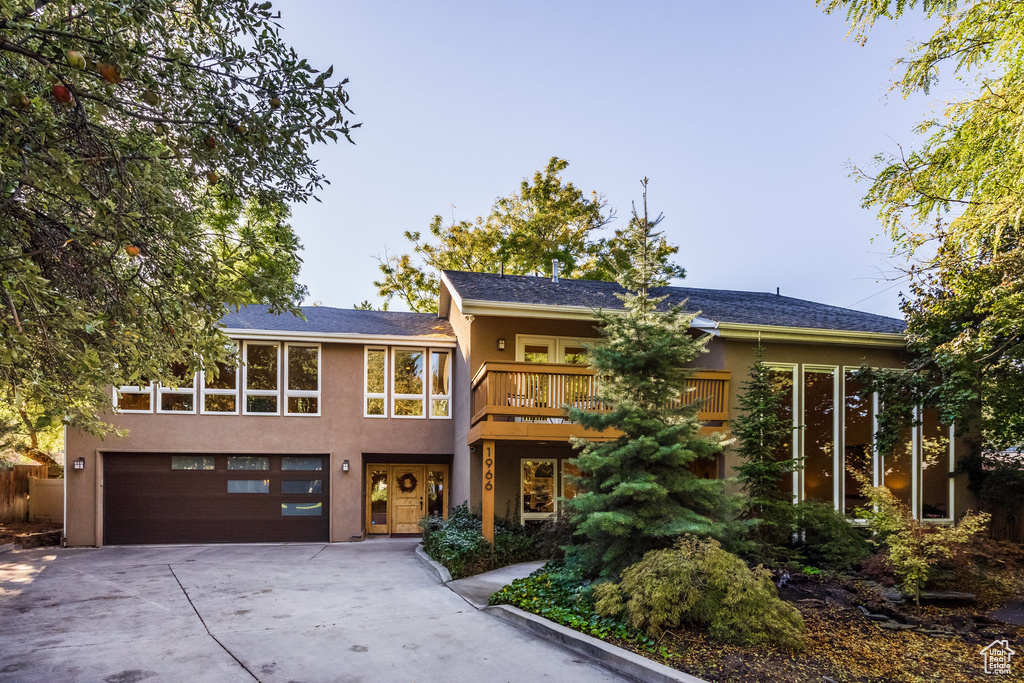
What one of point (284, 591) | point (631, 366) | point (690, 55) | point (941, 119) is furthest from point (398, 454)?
point (941, 119)

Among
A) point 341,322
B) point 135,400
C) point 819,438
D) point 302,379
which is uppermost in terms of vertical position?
point 341,322

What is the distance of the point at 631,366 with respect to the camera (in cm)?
866

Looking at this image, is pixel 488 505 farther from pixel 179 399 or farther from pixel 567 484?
pixel 179 399

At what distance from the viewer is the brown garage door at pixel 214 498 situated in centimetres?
1589

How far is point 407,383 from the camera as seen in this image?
17094 mm

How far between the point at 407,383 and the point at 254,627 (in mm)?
9439

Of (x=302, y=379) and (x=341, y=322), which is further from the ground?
(x=341, y=322)

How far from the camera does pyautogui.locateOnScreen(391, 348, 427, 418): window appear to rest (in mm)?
16953

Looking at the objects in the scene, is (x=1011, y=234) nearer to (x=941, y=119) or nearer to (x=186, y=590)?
(x=941, y=119)

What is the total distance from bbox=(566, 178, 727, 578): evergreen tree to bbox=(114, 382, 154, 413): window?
11.8 meters

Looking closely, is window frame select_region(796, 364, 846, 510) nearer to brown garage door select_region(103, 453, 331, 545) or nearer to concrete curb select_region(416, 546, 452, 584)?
concrete curb select_region(416, 546, 452, 584)

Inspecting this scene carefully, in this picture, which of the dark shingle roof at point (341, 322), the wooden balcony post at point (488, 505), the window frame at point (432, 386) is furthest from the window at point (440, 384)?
the wooden balcony post at point (488, 505)
